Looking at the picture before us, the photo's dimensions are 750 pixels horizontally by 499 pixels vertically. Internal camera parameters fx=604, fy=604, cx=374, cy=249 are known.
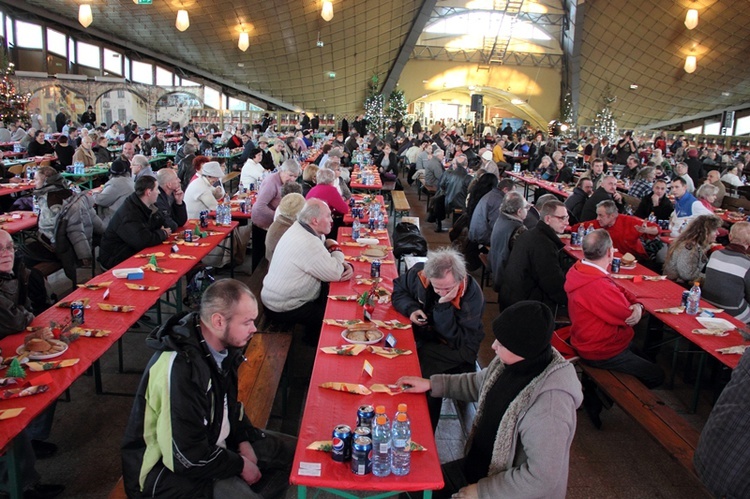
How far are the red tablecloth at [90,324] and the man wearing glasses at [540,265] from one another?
2672mm

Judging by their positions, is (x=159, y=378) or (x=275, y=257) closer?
(x=159, y=378)

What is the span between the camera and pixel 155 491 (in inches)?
92.9

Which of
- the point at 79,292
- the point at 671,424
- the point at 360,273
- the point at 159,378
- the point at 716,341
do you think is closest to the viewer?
the point at 159,378

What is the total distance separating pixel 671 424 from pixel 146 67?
2821 cm

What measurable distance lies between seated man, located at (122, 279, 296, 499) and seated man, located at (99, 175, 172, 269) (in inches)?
126

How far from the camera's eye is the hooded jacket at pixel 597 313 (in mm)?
3938

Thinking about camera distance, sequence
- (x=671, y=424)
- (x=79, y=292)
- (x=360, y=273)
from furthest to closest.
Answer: (x=360, y=273)
(x=79, y=292)
(x=671, y=424)

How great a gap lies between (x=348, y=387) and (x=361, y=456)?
616 mm

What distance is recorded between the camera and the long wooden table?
2.60m

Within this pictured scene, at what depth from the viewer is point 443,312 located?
360cm

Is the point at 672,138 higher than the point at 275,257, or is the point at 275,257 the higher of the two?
the point at 672,138

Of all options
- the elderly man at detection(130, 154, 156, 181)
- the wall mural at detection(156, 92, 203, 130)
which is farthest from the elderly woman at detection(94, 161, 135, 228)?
the wall mural at detection(156, 92, 203, 130)

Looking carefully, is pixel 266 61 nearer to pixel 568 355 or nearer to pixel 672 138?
pixel 672 138

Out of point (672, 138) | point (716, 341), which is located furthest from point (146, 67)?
point (716, 341)
